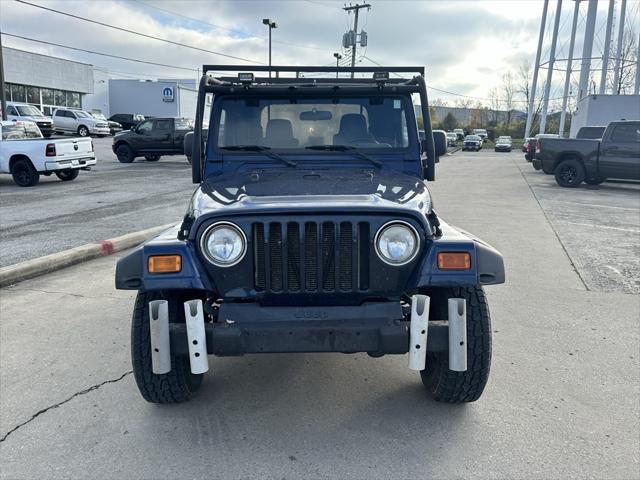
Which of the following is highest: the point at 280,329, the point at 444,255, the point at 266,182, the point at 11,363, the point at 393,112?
the point at 393,112

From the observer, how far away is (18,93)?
4391 centimetres

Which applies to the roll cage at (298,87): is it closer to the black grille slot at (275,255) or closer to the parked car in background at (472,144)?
the black grille slot at (275,255)

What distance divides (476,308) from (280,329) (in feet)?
3.59

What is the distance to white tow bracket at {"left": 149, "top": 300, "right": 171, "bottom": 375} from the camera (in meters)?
2.78

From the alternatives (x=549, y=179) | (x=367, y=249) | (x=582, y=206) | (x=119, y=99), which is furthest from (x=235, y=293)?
(x=119, y=99)

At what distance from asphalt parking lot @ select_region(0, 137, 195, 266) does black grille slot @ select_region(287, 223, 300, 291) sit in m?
5.03

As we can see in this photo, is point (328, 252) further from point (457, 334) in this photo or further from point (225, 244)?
point (457, 334)

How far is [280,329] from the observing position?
278 cm

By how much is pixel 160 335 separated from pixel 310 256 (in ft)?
2.81

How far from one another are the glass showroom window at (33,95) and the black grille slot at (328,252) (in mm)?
49553

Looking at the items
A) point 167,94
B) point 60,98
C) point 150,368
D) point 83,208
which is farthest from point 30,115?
point 150,368

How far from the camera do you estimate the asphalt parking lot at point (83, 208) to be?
7900mm

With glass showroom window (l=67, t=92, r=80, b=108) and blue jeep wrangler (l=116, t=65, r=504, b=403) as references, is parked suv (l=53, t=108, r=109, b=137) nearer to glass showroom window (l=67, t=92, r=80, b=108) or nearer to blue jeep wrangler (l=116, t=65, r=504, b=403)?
glass showroom window (l=67, t=92, r=80, b=108)

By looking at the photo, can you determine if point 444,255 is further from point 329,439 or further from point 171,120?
point 171,120
